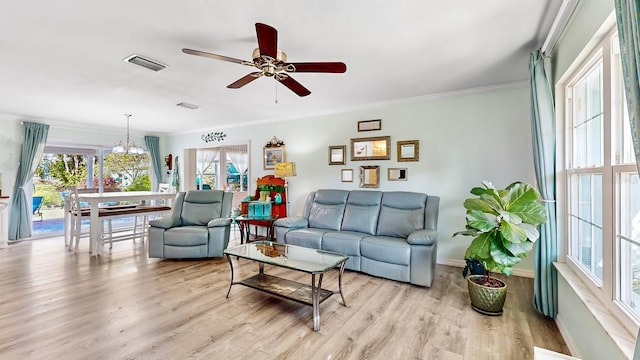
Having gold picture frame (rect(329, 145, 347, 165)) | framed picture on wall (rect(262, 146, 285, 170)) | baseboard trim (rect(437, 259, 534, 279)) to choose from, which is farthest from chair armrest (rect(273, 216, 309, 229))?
baseboard trim (rect(437, 259, 534, 279))

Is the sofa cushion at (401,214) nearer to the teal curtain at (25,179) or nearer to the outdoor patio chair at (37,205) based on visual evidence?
the teal curtain at (25,179)

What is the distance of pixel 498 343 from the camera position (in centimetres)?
209

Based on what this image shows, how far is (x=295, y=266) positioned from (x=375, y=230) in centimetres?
174

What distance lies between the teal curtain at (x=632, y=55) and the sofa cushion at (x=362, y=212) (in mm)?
3198

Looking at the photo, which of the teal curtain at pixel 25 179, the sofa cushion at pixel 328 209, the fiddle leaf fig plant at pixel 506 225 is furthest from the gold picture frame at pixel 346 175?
the teal curtain at pixel 25 179

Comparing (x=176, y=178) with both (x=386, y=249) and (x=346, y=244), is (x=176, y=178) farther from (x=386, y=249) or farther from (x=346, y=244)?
(x=386, y=249)

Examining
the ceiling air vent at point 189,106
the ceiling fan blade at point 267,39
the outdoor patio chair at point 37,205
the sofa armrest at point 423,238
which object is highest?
the ceiling air vent at point 189,106

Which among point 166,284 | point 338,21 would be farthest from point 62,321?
point 338,21

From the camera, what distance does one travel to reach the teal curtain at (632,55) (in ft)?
2.65

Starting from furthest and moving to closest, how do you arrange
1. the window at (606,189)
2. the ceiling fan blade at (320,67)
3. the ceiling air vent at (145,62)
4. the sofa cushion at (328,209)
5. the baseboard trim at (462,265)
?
the sofa cushion at (328,209) < the baseboard trim at (462,265) < the ceiling air vent at (145,62) < the ceiling fan blade at (320,67) < the window at (606,189)

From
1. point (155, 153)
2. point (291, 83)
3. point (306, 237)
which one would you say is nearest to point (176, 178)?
point (155, 153)

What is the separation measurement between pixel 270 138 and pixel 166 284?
3.31 meters

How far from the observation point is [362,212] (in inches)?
161

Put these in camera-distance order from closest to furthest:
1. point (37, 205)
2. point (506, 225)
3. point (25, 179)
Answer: point (506, 225) < point (25, 179) < point (37, 205)
